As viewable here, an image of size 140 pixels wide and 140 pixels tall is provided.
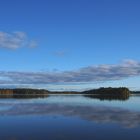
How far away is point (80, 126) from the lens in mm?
25000

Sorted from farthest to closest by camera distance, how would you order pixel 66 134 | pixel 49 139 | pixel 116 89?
pixel 116 89 → pixel 66 134 → pixel 49 139

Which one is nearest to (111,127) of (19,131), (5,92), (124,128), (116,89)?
(124,128)

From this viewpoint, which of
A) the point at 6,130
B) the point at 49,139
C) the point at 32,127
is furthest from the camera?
the point at 32,127

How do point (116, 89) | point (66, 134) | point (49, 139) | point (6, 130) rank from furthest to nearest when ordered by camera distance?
point (116, 89) → point (6, 130) → point (66, 134) → point (49, 139)

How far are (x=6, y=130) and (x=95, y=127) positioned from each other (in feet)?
21.5

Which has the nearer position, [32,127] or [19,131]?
[19,131]

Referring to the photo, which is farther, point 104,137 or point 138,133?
point 138,133

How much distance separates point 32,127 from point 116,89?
168309 mm

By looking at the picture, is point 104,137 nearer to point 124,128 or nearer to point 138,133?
point 138,133

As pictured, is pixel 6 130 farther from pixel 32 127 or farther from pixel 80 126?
pixel 80 126

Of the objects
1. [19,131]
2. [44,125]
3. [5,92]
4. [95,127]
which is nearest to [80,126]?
[95,127]

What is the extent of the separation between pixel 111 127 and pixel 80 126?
2418mm

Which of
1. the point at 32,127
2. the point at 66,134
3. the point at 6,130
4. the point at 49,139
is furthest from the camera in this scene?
the point at 32,127

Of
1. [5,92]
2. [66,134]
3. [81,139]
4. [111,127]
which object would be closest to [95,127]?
[111,127]
